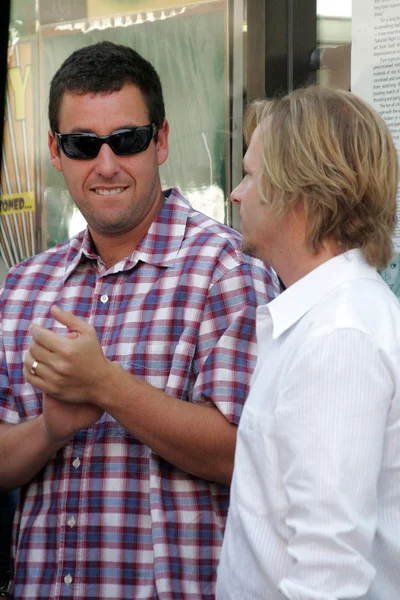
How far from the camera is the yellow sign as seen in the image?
444 cm

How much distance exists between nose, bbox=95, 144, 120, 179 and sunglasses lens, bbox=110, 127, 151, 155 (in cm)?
2

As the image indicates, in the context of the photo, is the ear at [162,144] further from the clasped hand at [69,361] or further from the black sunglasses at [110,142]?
the clasped hand at [69,361]

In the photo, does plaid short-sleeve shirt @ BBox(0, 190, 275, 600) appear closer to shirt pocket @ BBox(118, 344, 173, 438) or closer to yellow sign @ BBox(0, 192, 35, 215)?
shirt pocket @ BBox(118, 344, 173, 438)

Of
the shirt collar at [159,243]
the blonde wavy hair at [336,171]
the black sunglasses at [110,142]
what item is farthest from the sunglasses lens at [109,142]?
the blonde wavy hair at [336,171]

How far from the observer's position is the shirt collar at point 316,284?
193 cm

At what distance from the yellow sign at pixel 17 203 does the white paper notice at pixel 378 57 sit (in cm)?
161

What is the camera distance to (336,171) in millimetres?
1987

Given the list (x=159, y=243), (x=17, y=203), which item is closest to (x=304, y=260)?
(x=159, y=243)

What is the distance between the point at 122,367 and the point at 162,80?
183 centimetres

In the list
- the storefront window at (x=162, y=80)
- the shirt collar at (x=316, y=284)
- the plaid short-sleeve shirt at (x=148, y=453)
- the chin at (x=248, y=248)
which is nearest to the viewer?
the shirt collar at (x=316, y=284)

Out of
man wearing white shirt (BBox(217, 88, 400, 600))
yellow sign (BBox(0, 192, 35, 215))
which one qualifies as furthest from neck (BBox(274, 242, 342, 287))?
yellow sign (BBox(0, 192, 35, 215))

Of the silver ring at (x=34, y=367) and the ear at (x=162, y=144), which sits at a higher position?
the ear at (x=162, y=144)

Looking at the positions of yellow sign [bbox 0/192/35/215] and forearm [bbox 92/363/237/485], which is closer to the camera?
forearm [bbox 92/363/237/485]

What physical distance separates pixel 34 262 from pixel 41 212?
1.37m
